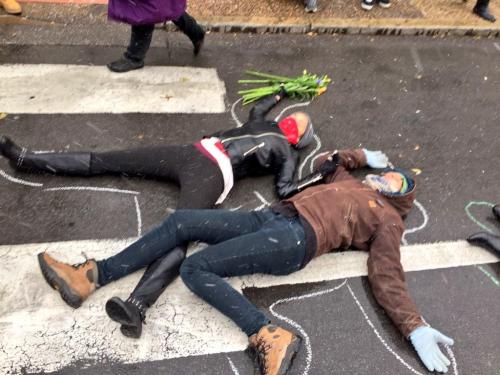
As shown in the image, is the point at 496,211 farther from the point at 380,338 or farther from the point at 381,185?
the point at 380,338

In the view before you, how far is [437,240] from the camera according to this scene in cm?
387

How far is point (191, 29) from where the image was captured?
5.22 metres

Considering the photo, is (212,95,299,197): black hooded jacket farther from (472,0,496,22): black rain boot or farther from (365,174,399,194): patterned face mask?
(472,0,496,22): black rain boot

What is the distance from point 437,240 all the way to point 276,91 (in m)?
2.19

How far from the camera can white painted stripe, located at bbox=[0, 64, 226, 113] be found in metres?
4.57

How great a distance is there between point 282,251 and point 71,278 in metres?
1.37

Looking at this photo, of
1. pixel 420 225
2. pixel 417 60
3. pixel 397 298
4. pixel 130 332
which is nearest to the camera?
pixel 130 332

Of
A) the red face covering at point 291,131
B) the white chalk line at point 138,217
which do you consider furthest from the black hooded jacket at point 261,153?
the white chalk line at point 138,217

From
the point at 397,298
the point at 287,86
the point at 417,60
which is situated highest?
the point at 417,60

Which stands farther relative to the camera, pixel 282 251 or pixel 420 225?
pixel 420 225

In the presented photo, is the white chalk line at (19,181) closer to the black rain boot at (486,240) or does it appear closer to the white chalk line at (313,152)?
the white chalk line at (313,152)

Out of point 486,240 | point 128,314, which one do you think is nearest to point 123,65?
point 128,314

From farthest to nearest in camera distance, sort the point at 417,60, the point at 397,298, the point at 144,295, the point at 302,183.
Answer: the point at 417,60 < the point at 302,183 < the point at 397,298 < the point at 144,295

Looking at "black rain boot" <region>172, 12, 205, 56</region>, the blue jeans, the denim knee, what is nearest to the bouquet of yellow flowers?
"black rain boot" <region>172, 12, 205, 56</region>
